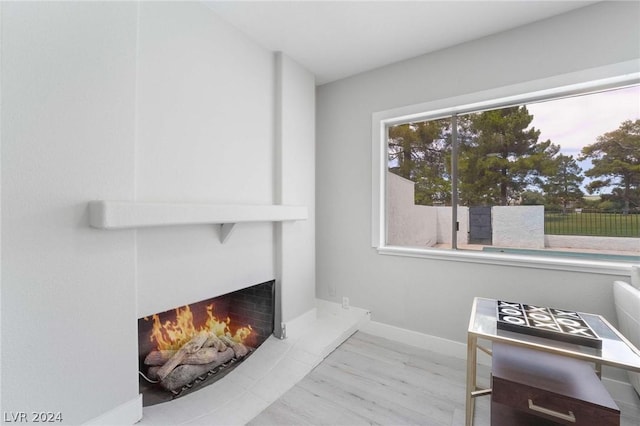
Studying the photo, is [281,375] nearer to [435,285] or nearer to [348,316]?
[348,316]

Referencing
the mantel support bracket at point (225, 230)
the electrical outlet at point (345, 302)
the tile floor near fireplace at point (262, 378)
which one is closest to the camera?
the tile floor near fireplace at point (262, 378)

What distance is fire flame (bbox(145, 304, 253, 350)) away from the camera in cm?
190

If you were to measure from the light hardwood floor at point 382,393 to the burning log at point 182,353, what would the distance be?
0.67 m

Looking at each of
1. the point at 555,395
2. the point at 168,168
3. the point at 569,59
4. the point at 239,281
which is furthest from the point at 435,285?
the point at 168,168

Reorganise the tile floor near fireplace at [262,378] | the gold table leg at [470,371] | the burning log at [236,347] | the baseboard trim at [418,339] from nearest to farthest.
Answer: the gold table leg at [470,371], the tile floor near fireplace at [262,378], the burning log at [236,347], the baseboard trim at [418,339]

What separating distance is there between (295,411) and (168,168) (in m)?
1.71

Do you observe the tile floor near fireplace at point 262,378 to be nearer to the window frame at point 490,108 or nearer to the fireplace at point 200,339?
the fireplace at point 200,339

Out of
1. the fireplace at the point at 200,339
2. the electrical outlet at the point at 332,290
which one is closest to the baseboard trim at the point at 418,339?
the electrical outlet at the point at 332,290

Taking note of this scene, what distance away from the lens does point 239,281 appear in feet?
7.35

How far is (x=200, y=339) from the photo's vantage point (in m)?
2.08

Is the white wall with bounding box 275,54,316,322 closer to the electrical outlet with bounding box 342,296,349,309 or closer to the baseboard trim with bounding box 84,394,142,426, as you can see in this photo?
the electrical outlet with bounding box 342,296,349,309

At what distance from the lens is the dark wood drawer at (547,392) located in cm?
120

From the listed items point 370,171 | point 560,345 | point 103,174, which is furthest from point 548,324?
point 103,174
